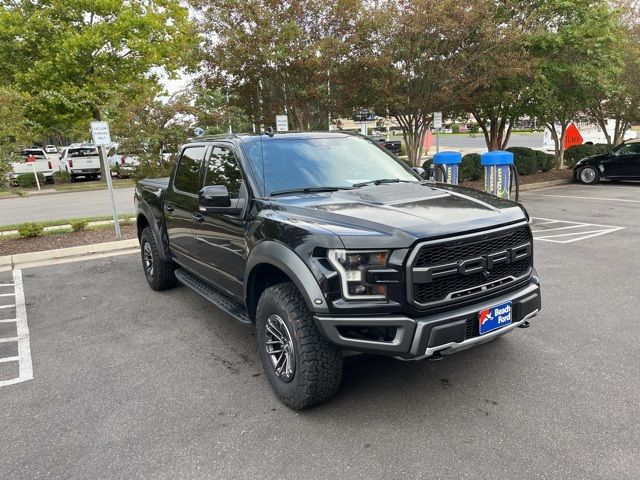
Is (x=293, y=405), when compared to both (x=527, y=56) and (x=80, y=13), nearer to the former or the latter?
(x=527, y=56)

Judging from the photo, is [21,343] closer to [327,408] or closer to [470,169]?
[327,408]

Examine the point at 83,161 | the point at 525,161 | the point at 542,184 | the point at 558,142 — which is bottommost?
the point at 542,184

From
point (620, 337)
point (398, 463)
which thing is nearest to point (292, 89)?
point (620, 337)

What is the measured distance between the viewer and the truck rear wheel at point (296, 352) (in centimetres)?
305

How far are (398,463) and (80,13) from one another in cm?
2189

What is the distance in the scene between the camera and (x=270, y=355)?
3.46m

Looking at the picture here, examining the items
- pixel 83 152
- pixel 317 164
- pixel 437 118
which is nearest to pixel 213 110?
pixel 437 118

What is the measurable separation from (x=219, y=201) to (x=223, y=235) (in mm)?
501

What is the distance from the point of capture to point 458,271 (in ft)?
9.58

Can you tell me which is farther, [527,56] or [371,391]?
[527,56]

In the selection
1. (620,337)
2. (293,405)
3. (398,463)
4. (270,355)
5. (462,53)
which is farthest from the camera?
(462,53)

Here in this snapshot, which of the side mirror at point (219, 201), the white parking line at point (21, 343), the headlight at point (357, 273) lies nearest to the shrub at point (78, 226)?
the white parking line at point (21, 343)

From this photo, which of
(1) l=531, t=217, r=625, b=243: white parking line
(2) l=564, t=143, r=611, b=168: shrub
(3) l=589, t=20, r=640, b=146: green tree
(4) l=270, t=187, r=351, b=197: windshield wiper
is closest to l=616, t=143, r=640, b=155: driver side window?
(3) l=589, t=20, r=640, b=146: green tree

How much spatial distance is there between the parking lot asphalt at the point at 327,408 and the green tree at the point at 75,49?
16.4 m
